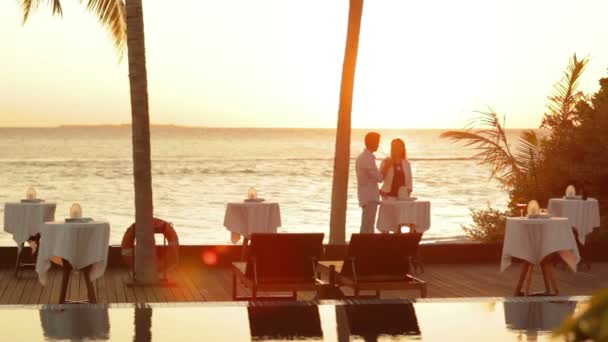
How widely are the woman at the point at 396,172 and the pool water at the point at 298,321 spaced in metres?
6.58

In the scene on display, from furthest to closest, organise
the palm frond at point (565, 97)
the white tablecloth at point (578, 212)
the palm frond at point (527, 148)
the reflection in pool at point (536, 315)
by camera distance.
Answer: the palm frond at point (527, 148) < the palm frond at point (565, 97) < the white tablecloth at point (578, 212) < the reflection in pool at point (536, 315)

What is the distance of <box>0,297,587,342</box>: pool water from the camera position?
191 inches

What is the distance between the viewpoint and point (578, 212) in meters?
13.8

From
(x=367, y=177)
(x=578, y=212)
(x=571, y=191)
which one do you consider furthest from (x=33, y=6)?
(x=578, y=212)

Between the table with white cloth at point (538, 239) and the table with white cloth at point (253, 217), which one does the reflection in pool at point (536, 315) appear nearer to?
the table with white cloth at point (538, 239)

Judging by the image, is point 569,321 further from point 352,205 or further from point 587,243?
point 352,205

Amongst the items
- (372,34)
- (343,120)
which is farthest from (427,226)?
(372,34)

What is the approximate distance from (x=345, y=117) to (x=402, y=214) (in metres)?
2.22

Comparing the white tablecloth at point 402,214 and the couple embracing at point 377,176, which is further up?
the couple embracing at point 377,176

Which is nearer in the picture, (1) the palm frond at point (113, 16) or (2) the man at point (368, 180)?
(1) the palm frond at point (113, 16)

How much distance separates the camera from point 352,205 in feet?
125

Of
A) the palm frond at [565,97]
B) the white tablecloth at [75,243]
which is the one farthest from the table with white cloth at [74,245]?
the palm frond at [565,97]

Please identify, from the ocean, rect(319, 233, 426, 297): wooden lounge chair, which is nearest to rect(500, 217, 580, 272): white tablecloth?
rect(319, 233, 426, 297): wooden lounge chair

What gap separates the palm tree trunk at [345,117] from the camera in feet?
48.3
